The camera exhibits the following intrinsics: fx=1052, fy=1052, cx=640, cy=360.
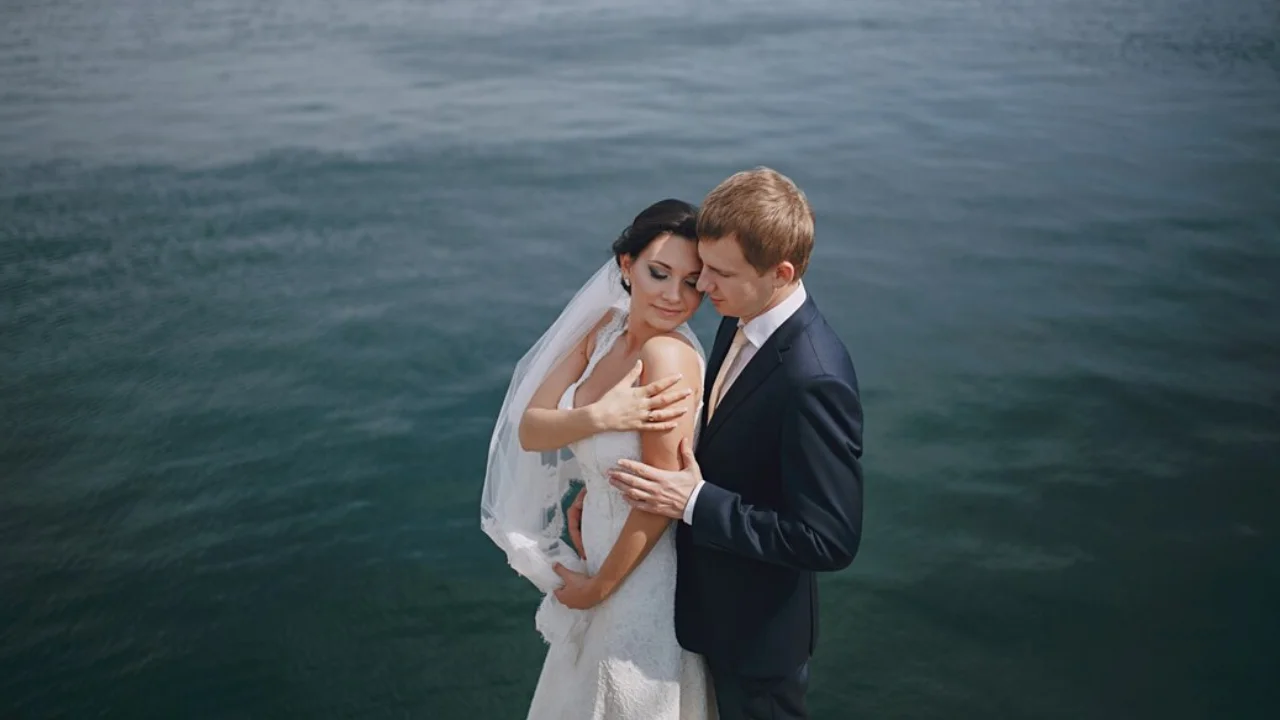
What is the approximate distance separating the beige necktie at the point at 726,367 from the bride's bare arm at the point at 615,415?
0.17 meters

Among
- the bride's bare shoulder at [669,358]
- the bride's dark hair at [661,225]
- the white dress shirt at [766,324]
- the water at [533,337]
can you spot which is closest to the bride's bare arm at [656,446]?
the bride's bare shoulder at [669,358]

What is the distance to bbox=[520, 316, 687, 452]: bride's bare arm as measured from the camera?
103 inches

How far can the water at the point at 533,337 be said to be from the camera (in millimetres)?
4758

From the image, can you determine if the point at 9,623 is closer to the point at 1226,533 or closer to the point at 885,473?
the point at 885,473

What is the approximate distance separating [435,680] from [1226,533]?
13.3 ft

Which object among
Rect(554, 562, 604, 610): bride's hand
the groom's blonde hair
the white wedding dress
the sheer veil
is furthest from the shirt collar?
Rect(554, 562, 604, 610): bride's hand

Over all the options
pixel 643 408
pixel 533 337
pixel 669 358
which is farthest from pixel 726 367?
pixel 533 337

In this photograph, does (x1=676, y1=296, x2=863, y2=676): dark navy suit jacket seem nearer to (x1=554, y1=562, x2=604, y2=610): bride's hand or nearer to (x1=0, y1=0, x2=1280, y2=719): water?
(x1=554, y1=562, x2=604, y2=610): bride's hand

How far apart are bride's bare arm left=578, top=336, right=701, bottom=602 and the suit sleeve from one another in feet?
0.58

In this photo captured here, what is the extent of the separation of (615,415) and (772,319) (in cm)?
46

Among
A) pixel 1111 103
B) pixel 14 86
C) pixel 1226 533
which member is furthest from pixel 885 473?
pixel 14 86

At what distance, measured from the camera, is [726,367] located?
279 centimetres

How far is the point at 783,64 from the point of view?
15.2m

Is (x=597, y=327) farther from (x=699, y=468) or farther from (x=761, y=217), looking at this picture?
(x=761, y=217)
